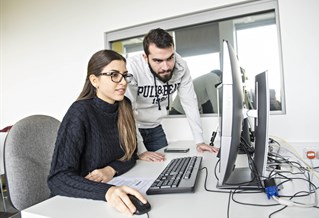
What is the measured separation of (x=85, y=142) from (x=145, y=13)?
67.3 inches

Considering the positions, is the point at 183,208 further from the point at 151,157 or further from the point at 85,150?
the point at 151,157

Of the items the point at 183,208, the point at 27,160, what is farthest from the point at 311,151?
the point at 27,160

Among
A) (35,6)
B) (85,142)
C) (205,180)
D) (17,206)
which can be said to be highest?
(35,6)

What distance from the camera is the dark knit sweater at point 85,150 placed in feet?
2.51

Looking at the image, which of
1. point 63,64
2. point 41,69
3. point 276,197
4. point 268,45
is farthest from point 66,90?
point 276,197

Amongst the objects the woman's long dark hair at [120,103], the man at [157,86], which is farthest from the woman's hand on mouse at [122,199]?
the man at [157,86]

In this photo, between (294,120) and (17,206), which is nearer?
(17,206)

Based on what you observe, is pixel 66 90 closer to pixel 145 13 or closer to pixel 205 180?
pixel 145 13

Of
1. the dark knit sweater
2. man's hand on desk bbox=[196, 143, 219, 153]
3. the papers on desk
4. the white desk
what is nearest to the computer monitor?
the white desk

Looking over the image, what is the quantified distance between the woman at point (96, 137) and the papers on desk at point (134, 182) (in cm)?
4

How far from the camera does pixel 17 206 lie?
965 mm

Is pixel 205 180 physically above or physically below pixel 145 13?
below

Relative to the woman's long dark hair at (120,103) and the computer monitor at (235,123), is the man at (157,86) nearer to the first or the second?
the woman's long dark hair at (120,103)

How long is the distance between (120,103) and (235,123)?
65 cm
